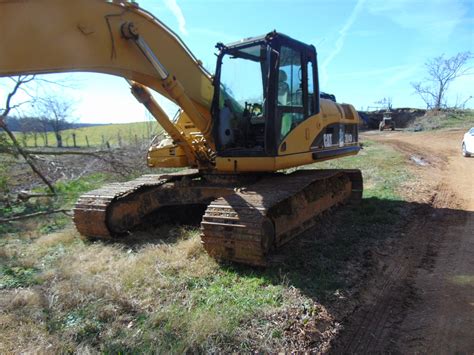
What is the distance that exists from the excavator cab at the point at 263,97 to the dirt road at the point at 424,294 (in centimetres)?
218

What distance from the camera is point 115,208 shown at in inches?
235

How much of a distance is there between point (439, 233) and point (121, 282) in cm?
476

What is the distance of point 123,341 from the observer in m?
3.19

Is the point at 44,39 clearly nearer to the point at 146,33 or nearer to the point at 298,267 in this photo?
the point at 146,33

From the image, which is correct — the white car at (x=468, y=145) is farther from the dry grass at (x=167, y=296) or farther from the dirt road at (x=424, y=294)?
the dry grass at (x=167, y=296)

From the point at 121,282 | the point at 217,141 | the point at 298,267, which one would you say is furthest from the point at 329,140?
the point at 121,282

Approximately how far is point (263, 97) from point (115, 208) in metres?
2.68

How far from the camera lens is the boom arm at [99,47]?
325 centimetres

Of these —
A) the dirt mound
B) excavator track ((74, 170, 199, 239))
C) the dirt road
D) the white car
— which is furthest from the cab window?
the dirt mound

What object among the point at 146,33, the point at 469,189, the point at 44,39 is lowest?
the point at 469,189

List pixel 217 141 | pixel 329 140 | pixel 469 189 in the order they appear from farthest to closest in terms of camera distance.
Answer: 1. pixel 469 189
2. pixel 329 140
3. pixel 217 141

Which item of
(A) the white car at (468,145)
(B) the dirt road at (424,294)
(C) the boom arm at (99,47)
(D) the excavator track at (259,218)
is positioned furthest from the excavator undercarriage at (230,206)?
(A) the white car at (468,145)

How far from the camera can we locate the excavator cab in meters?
5.39

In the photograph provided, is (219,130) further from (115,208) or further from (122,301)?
(122,301)
